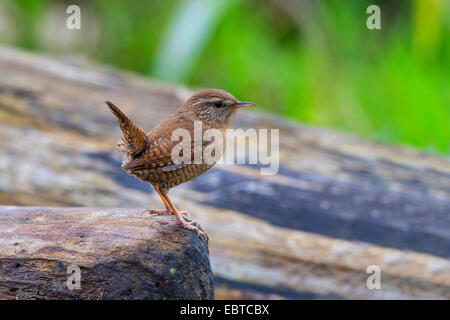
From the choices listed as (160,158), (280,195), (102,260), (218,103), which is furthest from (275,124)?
(102,260)

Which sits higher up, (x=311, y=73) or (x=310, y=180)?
(x=311, y=73)

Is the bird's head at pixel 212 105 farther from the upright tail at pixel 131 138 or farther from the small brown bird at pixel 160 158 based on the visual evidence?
the upright tail at pixel 131 138

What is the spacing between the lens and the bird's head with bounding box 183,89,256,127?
300 centimetres

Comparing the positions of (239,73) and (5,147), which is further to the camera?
(239,73)

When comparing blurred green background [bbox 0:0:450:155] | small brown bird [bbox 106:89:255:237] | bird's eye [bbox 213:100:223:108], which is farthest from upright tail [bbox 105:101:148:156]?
blurred green background [bbox 0:0:450:155]

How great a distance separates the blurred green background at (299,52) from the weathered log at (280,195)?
149 centimetres

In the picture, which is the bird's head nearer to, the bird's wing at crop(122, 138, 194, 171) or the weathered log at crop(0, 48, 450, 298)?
the bird's wing at crop(122, 138, 194, 171)

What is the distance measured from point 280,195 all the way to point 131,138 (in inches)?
55.2

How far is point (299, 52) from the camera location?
6906 mm

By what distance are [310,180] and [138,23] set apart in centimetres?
379

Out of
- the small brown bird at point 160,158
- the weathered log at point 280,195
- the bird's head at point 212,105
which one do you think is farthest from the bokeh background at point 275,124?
the bird's head at point 212,105

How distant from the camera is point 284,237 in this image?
346cm
